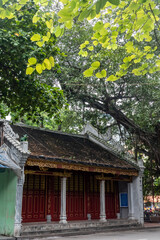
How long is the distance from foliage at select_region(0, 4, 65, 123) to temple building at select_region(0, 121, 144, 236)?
7.35ft

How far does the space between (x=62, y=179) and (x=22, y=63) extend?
264 inches

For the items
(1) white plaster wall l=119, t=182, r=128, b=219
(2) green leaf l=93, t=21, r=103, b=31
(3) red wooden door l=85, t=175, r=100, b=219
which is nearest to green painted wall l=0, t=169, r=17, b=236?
(3) red wooden door l=85, t=175, r=100, b=219

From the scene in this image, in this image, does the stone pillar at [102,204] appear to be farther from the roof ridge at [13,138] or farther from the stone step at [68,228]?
the roof ridge at [13,138]

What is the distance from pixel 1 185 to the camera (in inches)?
456

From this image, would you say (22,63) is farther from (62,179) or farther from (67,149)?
A: (67,149)

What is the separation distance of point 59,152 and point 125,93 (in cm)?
452

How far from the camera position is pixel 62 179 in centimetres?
1286

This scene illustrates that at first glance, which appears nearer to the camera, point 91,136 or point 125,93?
point 125,93

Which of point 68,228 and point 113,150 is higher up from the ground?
point 113,150

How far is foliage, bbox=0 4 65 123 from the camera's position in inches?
302

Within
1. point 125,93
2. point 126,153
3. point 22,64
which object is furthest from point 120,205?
point 22,64

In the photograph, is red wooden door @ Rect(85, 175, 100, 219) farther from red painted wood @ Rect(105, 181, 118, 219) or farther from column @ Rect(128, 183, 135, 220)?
column @ Rect(128, 183, 135, 220)

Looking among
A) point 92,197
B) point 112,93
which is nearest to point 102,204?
point 92,197

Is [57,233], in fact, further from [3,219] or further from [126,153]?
[126,153]
